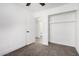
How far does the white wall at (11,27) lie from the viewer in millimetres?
Answer: 2475

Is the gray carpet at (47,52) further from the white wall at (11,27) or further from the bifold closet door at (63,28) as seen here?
the bifold closet door at (63,28)

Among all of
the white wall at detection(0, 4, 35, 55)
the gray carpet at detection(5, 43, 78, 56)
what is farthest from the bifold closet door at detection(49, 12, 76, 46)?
the white wall at detection(0, 4, 35, 55)

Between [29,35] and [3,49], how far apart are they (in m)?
1.98

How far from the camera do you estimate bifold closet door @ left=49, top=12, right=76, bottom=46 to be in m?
3.44

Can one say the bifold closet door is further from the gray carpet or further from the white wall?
the white wall

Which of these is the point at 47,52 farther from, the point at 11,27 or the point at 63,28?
the point at 11,27

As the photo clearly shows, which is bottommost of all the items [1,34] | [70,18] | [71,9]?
[1,34]

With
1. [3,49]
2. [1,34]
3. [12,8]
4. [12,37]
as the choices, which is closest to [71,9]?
[12,8]

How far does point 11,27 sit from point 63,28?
303cm

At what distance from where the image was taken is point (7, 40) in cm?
265

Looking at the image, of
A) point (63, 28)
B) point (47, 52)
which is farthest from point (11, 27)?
point (63, 28)

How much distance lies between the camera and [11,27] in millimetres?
2834

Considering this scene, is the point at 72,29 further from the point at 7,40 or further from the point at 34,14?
the point at 7,40

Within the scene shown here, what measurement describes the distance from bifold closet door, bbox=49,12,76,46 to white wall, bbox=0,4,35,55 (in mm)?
2062
